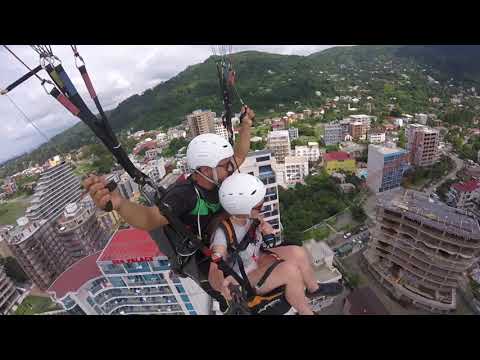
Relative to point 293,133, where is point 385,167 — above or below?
above

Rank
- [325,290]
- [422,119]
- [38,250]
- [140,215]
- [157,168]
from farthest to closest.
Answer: [422,119] < [157,168] < [38,250] < [325,290] < [140,215]

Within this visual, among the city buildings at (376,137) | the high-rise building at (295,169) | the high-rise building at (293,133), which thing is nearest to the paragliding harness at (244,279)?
the high-rise building at (295,169)

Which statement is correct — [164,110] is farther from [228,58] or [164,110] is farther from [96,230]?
[228,58]

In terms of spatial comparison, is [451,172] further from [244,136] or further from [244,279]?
[244,279]

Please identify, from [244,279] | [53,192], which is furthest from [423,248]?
[53,192]

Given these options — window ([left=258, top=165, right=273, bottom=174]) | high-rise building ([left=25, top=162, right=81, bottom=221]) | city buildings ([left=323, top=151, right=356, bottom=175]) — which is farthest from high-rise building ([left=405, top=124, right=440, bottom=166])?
high-rise building ([left=25, top=162, right=81, bottom=221])

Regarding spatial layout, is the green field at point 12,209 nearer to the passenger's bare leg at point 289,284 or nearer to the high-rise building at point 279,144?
the high-rise building at point 279,144

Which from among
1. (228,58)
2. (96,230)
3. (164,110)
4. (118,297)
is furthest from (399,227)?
(164,110)
